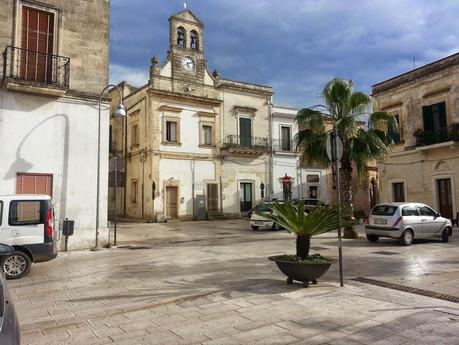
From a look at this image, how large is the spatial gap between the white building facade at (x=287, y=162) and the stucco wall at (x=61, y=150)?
21494mm

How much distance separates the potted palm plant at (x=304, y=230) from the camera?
7294mm

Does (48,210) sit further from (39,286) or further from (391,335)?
(391,335)

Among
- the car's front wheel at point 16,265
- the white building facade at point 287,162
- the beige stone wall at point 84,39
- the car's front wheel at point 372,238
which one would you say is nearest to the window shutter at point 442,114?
the car's front wheel at point 372,238

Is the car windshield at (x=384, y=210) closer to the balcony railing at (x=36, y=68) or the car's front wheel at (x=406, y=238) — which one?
the car's front wheel at (x=406, y=238)

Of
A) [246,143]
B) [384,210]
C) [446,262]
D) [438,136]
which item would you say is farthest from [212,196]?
[446,262]

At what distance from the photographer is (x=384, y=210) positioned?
1506cm

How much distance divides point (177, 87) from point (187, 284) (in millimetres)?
23463

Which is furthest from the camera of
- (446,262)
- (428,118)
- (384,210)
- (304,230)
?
(428,118)

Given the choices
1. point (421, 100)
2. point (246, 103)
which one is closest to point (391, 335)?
point (421, 100)

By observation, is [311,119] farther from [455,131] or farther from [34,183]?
[34,183]

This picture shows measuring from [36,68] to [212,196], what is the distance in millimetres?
18756

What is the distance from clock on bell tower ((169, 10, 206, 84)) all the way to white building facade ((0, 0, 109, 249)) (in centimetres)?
1499

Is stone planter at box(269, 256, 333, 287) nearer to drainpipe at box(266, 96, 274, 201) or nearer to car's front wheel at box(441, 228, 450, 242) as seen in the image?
car's front wheel at box(441, 228, 450, 242)

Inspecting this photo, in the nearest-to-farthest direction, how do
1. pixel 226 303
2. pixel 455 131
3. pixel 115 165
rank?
pixel 226 303 < pixel 115 165 < pixel 455 131
